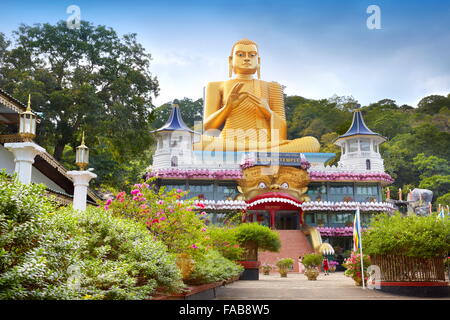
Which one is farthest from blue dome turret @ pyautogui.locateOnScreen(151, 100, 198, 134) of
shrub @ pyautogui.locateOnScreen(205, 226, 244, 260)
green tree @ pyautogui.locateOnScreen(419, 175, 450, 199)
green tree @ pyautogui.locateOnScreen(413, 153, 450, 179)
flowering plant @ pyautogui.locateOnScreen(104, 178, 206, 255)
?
green tree @ pyautogui.locateOnScreen(413, 153, 450, 179)

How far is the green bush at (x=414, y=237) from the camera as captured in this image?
1245 centimetres

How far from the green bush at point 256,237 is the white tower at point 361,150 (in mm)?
17456

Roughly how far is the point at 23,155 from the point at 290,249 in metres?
20.8

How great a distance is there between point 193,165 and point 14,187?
29.5 m

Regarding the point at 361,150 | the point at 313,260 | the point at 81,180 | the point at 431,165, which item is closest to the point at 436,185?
the point at 431,165

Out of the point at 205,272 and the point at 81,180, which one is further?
the point at 81,180

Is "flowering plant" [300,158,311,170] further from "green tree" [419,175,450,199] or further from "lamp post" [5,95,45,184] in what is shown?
"lamp post" [5,95,45,184]

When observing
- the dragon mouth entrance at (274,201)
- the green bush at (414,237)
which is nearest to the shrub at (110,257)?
the green bush at (414,237)

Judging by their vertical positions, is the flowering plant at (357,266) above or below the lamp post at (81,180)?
below

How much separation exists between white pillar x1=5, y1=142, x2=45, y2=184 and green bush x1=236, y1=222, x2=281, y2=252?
10386 mm

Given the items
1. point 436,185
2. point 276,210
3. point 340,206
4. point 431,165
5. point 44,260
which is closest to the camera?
point 44,260

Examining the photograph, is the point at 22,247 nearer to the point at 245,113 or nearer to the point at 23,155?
the point at 23,155

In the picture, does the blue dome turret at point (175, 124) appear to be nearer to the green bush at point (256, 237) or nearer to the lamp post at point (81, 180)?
the green bush at point (256, 237)

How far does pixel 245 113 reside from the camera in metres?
36.9
